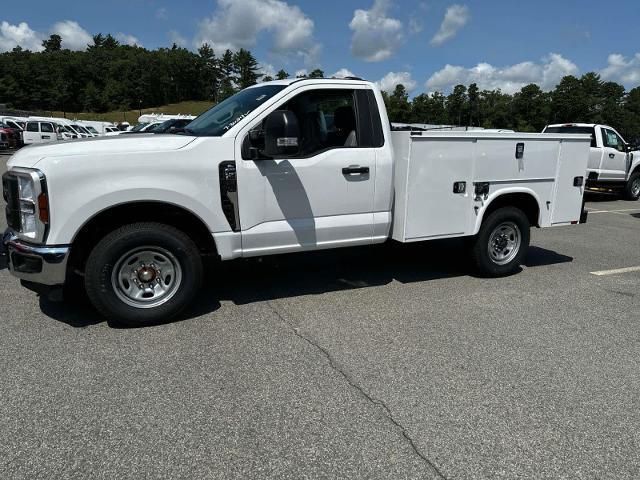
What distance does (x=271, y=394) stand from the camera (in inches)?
132

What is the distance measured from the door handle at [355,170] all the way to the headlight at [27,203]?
2554mm

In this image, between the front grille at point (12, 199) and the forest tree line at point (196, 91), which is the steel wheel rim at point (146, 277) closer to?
the front grille at point (12, 199)

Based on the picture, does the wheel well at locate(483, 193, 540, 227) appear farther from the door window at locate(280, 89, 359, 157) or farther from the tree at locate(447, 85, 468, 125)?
the tree at locate(447, 85, 468, 125)

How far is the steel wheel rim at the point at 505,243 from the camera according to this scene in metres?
6.18

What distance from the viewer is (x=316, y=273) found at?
20.5 ft

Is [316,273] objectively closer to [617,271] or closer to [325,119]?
[325,119]

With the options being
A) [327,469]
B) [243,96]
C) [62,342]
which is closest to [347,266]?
[243,96]

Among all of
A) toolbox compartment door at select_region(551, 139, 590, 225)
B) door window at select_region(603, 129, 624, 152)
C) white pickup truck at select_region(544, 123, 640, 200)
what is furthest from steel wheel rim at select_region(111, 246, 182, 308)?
door window at select_region(603, 129, 624, 152)

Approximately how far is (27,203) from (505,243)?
5090 mm

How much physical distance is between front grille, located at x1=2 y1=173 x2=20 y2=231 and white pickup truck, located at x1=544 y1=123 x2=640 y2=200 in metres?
13.7

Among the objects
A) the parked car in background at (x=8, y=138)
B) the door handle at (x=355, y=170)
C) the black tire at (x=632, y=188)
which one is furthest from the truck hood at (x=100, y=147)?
the parked car in background at (x=8, y=138)

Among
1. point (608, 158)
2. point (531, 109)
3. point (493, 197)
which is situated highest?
point (531, 109)

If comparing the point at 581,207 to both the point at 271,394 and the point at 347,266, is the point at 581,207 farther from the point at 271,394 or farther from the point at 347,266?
the point at 271,394

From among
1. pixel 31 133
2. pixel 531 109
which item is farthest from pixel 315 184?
pixel 531 109
